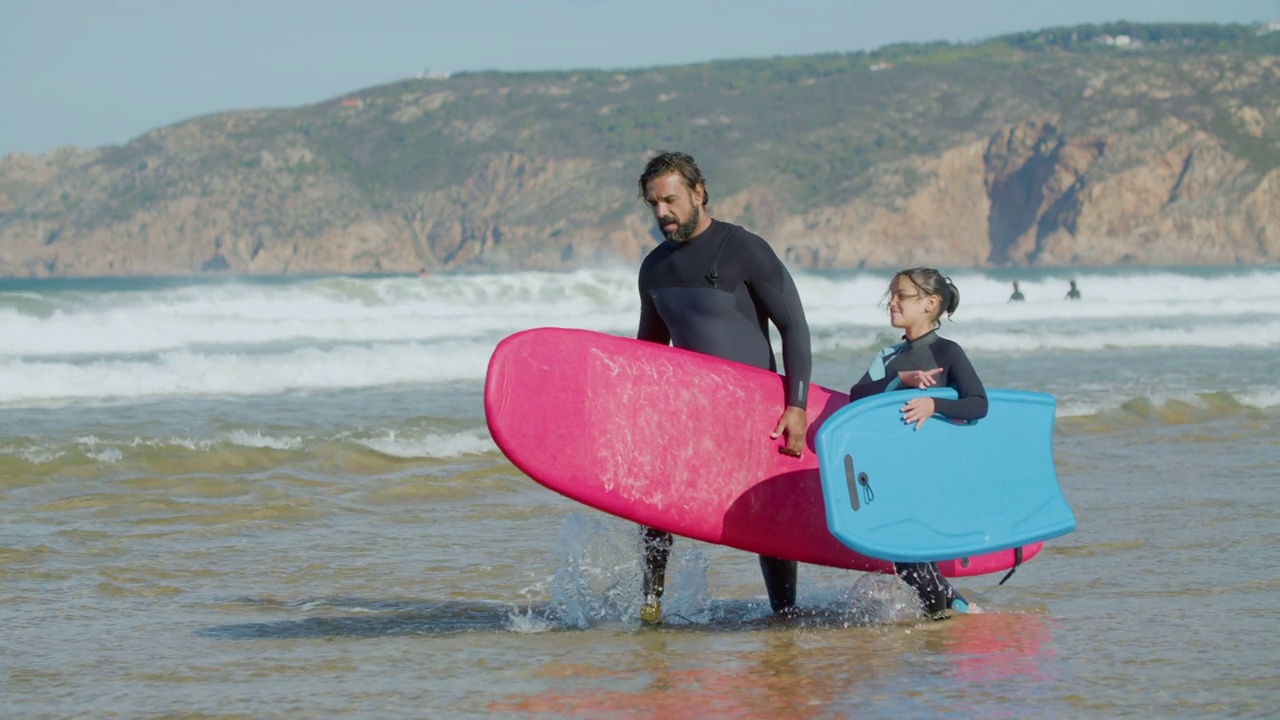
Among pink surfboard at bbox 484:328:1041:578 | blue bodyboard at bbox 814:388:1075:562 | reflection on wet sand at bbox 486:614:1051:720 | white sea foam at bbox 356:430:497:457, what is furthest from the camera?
white sea foam at bbox 356:430:497:457

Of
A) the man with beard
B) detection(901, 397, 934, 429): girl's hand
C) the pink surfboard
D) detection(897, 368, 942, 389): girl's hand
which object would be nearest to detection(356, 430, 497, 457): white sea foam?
the pink surfboard

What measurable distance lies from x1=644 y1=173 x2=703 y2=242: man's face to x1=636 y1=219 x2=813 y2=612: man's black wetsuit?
5 centimetres

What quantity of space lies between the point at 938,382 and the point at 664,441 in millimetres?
848

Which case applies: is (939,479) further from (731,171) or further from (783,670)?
(731,171)

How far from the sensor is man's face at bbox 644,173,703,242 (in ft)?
13.7

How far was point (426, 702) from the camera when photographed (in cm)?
354

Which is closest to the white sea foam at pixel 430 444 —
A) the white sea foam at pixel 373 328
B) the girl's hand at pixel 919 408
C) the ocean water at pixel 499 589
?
the ocean water at pixel 499 589

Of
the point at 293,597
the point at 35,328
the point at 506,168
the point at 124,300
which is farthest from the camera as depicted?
the point at 506,168

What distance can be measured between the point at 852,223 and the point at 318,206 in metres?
50.0

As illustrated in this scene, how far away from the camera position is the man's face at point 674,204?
4164mm

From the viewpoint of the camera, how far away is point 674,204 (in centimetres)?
418

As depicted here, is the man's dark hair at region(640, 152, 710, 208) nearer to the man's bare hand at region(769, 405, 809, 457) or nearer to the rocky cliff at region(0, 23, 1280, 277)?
the man's bare hand at region(769, 405, 809, 457)

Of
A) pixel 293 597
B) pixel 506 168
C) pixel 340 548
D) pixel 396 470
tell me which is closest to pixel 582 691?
pixel 293 597

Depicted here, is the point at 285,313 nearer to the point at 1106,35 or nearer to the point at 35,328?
the point at 35,328
